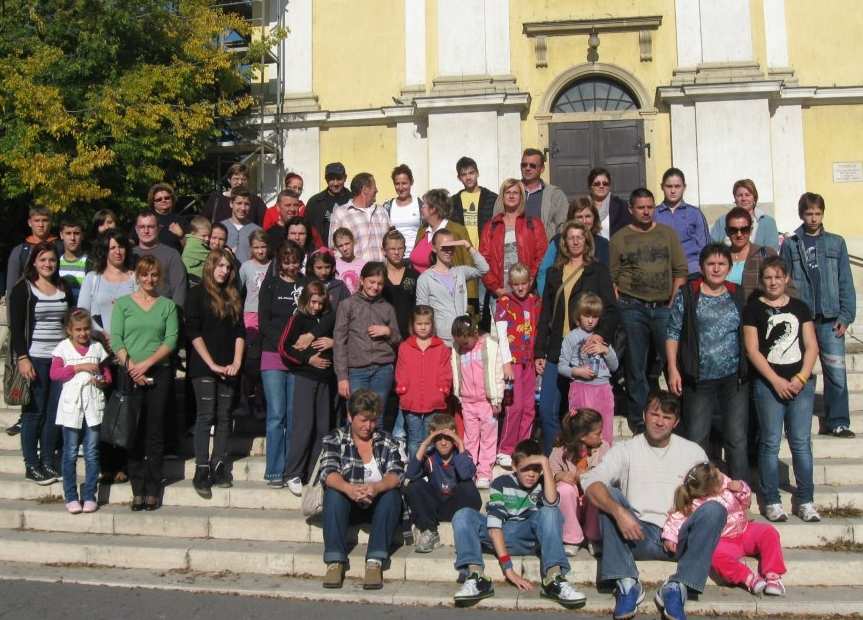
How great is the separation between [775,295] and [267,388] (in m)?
4.12

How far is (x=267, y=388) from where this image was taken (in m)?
7.60

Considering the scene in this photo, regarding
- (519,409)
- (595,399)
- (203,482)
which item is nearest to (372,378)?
(519,409)

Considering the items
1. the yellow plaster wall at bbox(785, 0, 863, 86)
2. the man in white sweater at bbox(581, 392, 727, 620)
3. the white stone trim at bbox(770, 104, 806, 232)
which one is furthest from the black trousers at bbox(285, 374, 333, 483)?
the yellow plaster wall at bbox(785, 0, 863, 86)

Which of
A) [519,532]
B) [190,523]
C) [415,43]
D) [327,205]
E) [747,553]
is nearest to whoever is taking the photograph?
[747,553]

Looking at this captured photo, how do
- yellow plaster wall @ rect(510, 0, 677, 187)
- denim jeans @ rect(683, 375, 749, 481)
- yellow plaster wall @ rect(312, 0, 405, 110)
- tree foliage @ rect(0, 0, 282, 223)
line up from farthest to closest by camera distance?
yellow plaster wall @ rect(312, 0, 405, 110) → yellow plaster wall @ rect(510, 0, 677, 187) → tree foliage @ rect(0, 0, 282, 223) → denim jeans @ rect(683, 375, 749, 481)

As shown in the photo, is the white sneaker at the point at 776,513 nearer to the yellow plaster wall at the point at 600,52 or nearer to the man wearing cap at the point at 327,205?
the man wearing cap at the point at 327,205

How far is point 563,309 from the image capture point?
294 inches

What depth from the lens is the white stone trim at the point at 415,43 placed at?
1514 cm

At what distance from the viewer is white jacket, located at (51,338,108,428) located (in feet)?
23.6

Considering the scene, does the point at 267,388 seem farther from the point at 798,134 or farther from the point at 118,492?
the point at 798,134

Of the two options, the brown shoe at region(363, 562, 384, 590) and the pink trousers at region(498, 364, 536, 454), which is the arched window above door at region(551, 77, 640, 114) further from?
the brown shoe at region(363, 562, 384, 590)

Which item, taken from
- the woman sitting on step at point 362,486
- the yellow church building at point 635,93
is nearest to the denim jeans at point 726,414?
the woman sitting on step at point 362,486

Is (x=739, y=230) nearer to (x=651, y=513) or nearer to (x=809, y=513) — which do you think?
(x=809, y=513)

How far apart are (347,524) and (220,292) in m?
2.42
